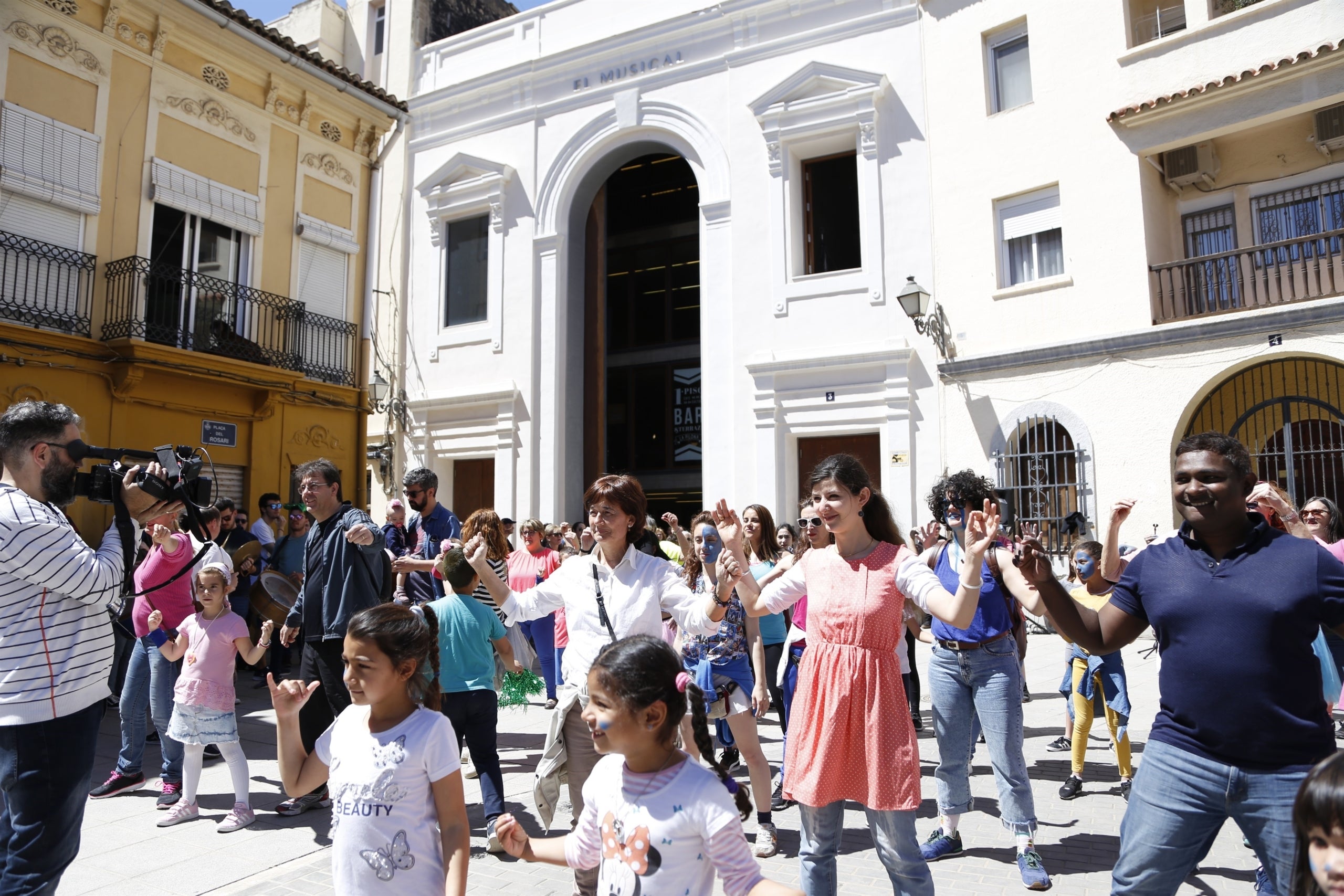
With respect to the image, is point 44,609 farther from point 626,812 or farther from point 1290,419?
point 1290,419

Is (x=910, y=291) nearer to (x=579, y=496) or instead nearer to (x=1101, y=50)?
(x=1101, y=50)

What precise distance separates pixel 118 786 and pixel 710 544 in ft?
14.7

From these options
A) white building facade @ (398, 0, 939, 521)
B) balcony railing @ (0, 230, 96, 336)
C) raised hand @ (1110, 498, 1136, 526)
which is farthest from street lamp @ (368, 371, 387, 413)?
raised hand @ (1110, 498, 1136, 526)

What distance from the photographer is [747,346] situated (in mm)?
15547

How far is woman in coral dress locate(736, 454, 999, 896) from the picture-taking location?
3.35 m

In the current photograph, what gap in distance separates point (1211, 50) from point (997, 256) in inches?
149

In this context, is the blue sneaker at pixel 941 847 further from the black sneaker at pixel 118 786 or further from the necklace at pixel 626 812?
the black sneaker at pixel 118 786

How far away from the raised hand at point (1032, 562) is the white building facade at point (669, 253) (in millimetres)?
11316

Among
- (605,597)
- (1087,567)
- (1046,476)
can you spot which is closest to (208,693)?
(605,597)

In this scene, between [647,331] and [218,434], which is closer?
[218,434]

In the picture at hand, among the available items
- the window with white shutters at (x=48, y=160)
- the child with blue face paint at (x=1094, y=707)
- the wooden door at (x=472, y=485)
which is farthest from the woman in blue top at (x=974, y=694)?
the wooden door at (x=472, y=485)

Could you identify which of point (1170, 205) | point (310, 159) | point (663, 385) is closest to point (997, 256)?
point (1170, 205)

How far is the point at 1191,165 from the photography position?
42.4 feet

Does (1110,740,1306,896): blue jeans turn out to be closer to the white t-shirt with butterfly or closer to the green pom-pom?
the white t-shirt with butterfly
